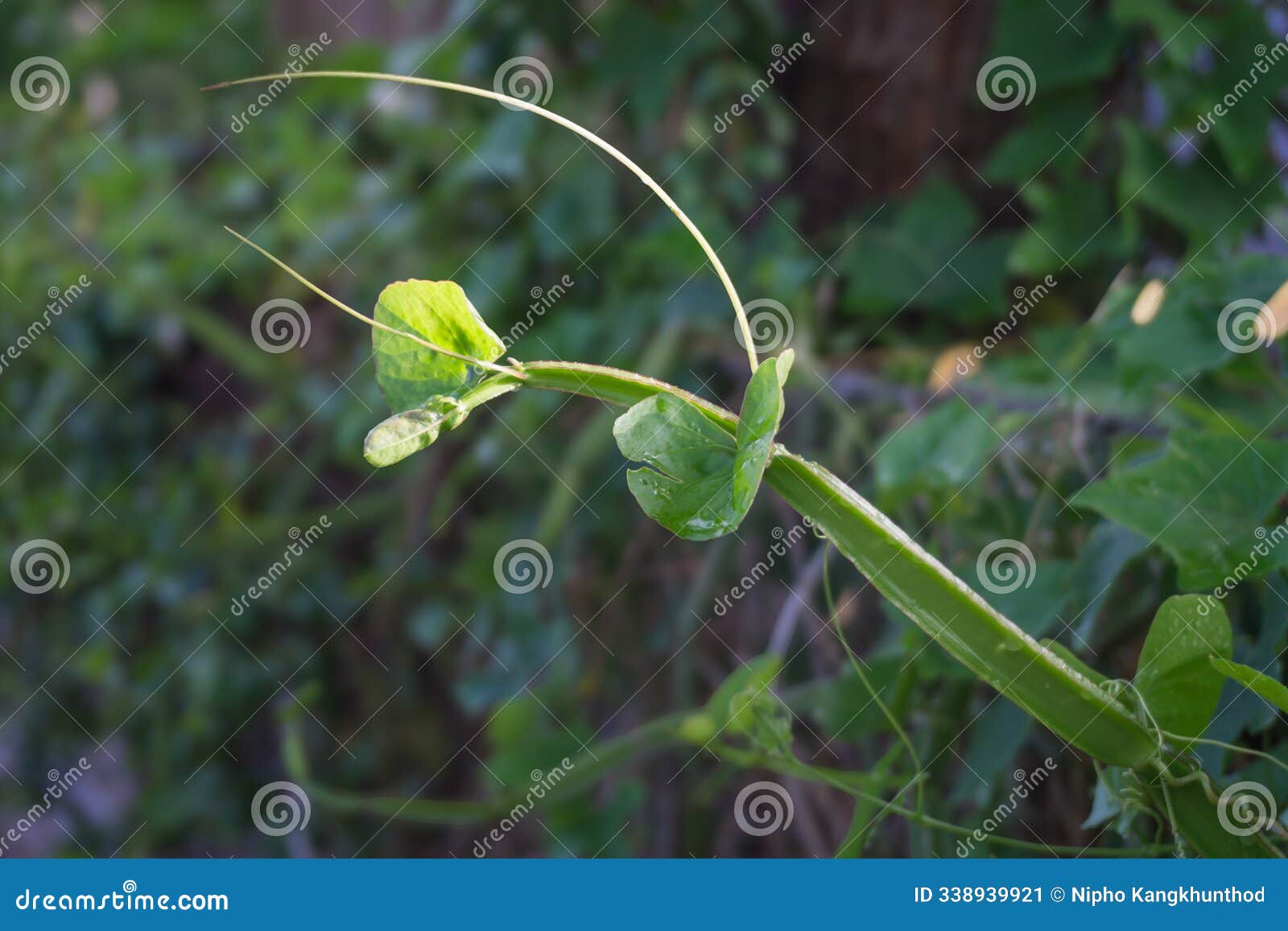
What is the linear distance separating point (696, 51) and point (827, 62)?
17cm

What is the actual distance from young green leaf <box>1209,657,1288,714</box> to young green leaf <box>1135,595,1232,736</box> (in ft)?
0.04

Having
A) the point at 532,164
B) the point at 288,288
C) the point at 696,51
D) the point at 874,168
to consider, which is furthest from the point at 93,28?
the point at 874,168

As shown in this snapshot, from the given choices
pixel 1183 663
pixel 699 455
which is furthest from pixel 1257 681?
pixel 699 455

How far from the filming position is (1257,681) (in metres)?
0.45

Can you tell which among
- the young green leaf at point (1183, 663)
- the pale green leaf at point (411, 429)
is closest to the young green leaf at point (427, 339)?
the pale green leaf at point (411, 429)

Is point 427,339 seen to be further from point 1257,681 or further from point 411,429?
point 1257,681

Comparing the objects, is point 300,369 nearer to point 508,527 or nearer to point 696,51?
point 508,527

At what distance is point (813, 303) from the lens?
48.4 inches

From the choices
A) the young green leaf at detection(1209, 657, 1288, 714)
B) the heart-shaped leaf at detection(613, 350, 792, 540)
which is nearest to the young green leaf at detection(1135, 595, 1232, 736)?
the young green leaf at detection(1209, 657, 1288, 714)

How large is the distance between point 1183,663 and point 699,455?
0.25 m

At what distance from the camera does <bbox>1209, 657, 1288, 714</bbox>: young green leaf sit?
45 centimetres

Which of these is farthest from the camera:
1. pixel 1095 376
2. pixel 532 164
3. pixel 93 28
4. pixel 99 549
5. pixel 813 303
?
pixel 93 28

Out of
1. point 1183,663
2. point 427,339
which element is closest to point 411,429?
point 427,339

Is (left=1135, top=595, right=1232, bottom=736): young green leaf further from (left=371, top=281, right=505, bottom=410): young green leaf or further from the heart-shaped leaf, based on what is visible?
(left=371, top=281, right=505, bottom=410): young green leaf
